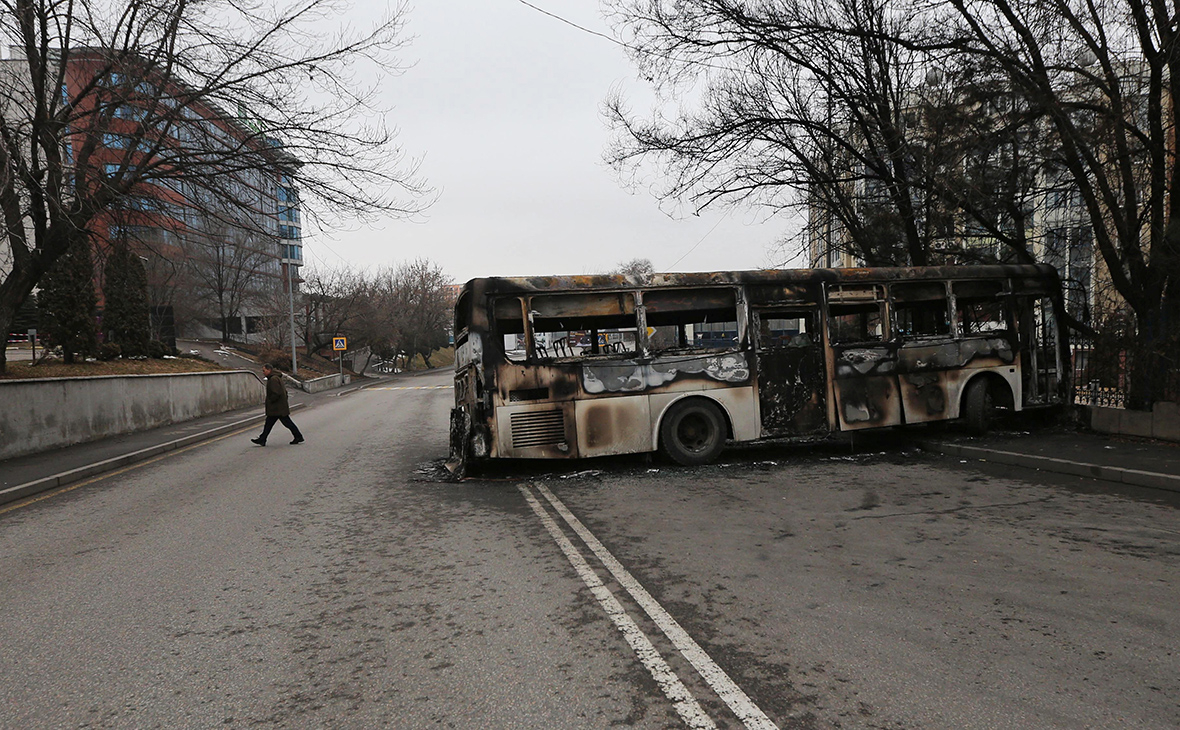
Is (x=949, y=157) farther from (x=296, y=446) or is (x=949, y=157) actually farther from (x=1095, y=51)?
(x=296, y=446)

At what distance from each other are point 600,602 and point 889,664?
1768mm

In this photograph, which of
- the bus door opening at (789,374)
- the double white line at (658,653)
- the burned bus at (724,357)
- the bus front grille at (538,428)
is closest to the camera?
the double white line at (658,653)

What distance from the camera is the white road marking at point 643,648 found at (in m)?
3.21

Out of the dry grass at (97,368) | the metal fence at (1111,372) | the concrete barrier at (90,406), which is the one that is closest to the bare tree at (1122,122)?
the metal fence at (1111,372)

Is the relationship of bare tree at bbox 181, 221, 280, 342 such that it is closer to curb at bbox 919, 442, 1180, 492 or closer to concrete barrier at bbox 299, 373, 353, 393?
concrete barrier at bbox 299, 373, 353, 393

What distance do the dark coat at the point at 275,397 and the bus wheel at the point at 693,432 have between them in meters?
8.74

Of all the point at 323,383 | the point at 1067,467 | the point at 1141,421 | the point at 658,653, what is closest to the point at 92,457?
the point at 658,653

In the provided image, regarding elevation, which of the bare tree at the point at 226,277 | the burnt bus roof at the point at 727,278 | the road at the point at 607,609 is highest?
the bare tree at the point at 226,277

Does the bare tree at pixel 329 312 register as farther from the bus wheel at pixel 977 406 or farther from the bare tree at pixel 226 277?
the bus wheel at pixel 977 406

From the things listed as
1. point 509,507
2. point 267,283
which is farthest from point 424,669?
point 267,283

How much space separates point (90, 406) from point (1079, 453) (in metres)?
18.7

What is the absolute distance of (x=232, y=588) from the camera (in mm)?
5285

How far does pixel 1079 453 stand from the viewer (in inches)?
394

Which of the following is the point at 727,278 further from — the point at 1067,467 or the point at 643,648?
the point at 643,648
